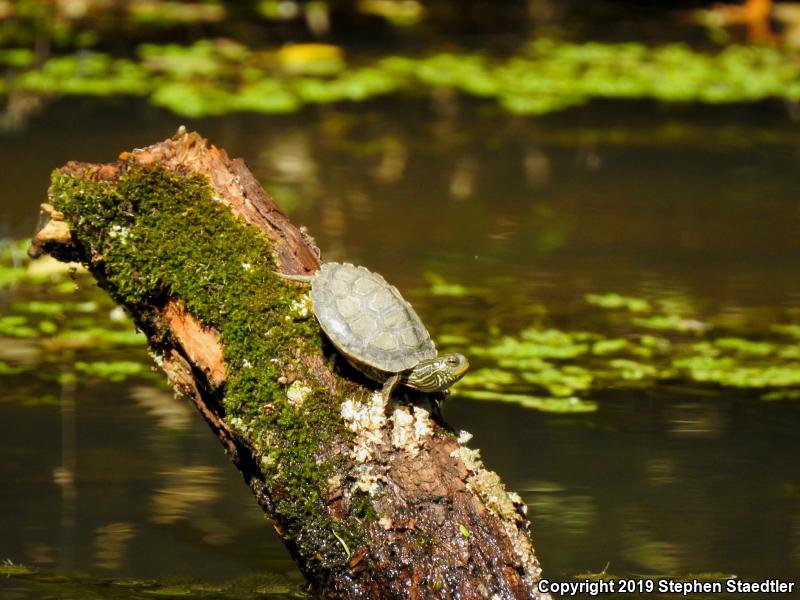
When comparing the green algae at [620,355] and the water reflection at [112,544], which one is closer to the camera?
the water reflection at [112,544]

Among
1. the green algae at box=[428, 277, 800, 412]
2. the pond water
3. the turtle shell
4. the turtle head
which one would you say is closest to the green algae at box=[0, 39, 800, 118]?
the pond water

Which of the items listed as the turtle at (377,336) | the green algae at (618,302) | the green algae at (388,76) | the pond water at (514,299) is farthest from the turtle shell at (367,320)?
the green algae at (388,76)

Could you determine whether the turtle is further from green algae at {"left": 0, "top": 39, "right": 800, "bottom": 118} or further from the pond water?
green algae at {"left": 0, "top": 39, "right": 800, "bottom": 118}

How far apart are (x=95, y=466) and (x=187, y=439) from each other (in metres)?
0.43

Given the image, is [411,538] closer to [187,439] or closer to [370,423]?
[370,423]

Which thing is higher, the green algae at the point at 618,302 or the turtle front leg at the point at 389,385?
the turtle front leg at the point at 389,385

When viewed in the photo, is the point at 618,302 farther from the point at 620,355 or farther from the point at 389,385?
the point at 389,385

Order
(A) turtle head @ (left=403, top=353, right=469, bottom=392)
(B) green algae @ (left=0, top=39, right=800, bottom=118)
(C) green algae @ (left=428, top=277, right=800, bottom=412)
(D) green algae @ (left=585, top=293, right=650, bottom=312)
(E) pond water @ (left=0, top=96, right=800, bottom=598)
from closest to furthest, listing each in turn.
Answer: (A) turtle head @ (left=403, top=353, right=469, bottom=392) → (E) pond water @ (left=0, top=96, right=800, bottom=598) → (C) green algae @ (left=428, top=277, right=800, bottom=412) → (D) green algae @ (left=585, top=293, right=650, bottom=312) → (B) green algae @ (left=0, top=39, right=800, bottom=118)

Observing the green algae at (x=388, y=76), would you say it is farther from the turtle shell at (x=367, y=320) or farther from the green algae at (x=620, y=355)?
the turtle shell at (x=367, y=320)

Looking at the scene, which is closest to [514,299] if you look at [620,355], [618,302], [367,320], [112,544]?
[618,302]

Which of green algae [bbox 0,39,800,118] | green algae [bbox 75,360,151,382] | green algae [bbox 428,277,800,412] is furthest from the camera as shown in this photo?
green algae [bbox 0,39,800,118]

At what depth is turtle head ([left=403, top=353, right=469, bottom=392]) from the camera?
3680mm

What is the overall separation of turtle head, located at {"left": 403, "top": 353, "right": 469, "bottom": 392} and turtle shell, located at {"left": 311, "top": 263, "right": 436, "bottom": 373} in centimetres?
3

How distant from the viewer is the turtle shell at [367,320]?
364 centimetres
